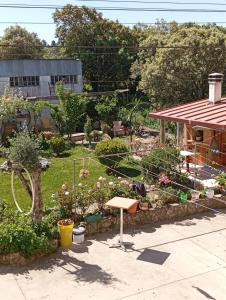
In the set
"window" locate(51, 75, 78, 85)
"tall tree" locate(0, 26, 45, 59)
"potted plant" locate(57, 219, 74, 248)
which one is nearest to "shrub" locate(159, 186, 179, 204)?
"potted plant" locate(57, 219, 74, 248)

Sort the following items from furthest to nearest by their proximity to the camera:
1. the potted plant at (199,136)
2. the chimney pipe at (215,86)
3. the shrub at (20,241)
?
1. the chimney pipe at (215,86)
2. the potted plant at (199,136)
3. the shrub at (20,241)

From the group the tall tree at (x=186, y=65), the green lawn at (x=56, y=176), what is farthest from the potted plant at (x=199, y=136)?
the tall tree at (x=186, y=65)

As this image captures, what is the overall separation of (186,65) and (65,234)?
21240mm

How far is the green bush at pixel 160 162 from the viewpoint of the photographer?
55.5ft

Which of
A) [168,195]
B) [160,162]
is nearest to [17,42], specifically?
[160,162]

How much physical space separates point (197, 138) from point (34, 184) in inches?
390

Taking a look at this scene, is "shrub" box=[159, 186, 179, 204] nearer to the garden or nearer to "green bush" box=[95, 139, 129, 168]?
the garden

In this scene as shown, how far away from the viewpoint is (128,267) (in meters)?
11.3

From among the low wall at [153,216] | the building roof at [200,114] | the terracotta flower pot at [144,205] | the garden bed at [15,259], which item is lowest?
the garden bed at [15,259]

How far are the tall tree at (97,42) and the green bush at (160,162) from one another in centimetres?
2859

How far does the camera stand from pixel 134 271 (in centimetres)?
1109

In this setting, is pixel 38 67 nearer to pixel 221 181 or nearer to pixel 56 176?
pixel 56 176

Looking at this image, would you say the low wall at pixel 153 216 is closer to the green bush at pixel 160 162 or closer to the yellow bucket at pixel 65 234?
the yellow bucket at pixel 65 234

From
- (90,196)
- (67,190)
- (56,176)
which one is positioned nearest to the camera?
(90,196)
